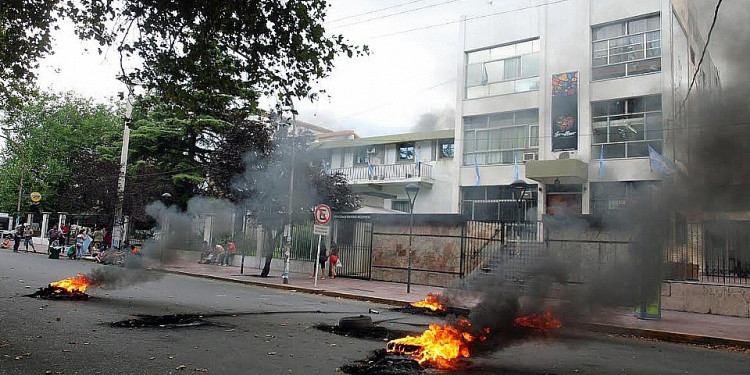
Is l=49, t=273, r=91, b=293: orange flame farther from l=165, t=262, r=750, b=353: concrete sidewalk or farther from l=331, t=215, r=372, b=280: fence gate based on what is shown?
l=331, t=215, r=372, b=280: fence gate

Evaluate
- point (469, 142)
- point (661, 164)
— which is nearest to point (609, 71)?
point (661, 164)

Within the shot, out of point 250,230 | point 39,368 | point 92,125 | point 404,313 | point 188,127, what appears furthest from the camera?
point 92,125

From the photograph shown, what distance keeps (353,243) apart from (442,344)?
14.4 m

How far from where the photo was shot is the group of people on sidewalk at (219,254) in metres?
24.5

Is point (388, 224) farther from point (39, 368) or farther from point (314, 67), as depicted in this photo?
point (39, 368)

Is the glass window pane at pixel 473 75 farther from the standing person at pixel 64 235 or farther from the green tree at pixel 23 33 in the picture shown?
the standing person at pixel 64 235

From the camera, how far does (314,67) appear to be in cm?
988

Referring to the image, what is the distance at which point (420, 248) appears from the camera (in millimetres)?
18625

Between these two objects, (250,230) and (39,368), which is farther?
(250,230)

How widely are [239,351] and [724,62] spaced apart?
6608mm

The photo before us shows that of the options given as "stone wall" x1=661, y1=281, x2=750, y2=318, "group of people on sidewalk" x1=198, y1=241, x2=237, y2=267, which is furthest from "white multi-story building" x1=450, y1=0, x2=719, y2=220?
"group of people on sidewalk" x1=198, y1=241, x2=237, y2=267

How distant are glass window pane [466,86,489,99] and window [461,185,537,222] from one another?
4009 millimetres

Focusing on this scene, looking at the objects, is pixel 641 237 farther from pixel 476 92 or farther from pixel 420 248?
pixel 476 92

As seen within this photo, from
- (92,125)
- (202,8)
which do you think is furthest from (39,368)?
(92,125)
